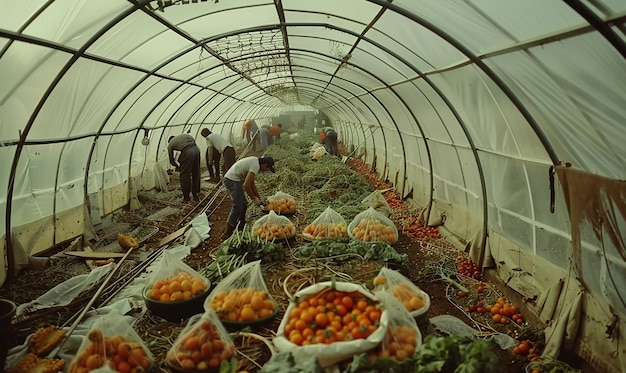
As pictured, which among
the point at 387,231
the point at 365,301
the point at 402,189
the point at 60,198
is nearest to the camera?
the point at 365,301

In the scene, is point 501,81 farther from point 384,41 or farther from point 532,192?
point 384,41

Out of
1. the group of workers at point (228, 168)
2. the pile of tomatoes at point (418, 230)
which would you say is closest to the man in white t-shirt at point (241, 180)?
the group of workers at point (228, 168)

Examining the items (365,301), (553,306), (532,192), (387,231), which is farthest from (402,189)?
(365,301)

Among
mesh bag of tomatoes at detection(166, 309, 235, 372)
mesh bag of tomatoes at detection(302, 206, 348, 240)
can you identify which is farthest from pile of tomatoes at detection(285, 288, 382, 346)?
mesh bag of tomatoes at detection(302, 206, 348, 240)

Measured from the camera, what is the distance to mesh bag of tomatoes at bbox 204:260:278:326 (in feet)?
16.4

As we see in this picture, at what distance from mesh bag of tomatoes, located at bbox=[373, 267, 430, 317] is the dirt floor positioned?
0.91ft

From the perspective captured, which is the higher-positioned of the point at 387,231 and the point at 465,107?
the point at 465,107

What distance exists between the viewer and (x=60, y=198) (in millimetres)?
9258

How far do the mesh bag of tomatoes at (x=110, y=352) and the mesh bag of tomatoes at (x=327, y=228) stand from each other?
15.2ft

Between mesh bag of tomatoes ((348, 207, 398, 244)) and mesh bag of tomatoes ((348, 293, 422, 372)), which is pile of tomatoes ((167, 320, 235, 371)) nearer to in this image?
mesh bag of tomatoes ((348, 293, 422, 372))

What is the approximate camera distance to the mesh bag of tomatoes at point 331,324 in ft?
13.1

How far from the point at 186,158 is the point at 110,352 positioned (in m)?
9.69

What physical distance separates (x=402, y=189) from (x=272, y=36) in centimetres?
663

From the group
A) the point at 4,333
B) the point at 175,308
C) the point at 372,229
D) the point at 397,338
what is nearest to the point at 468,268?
the point at 372,229
